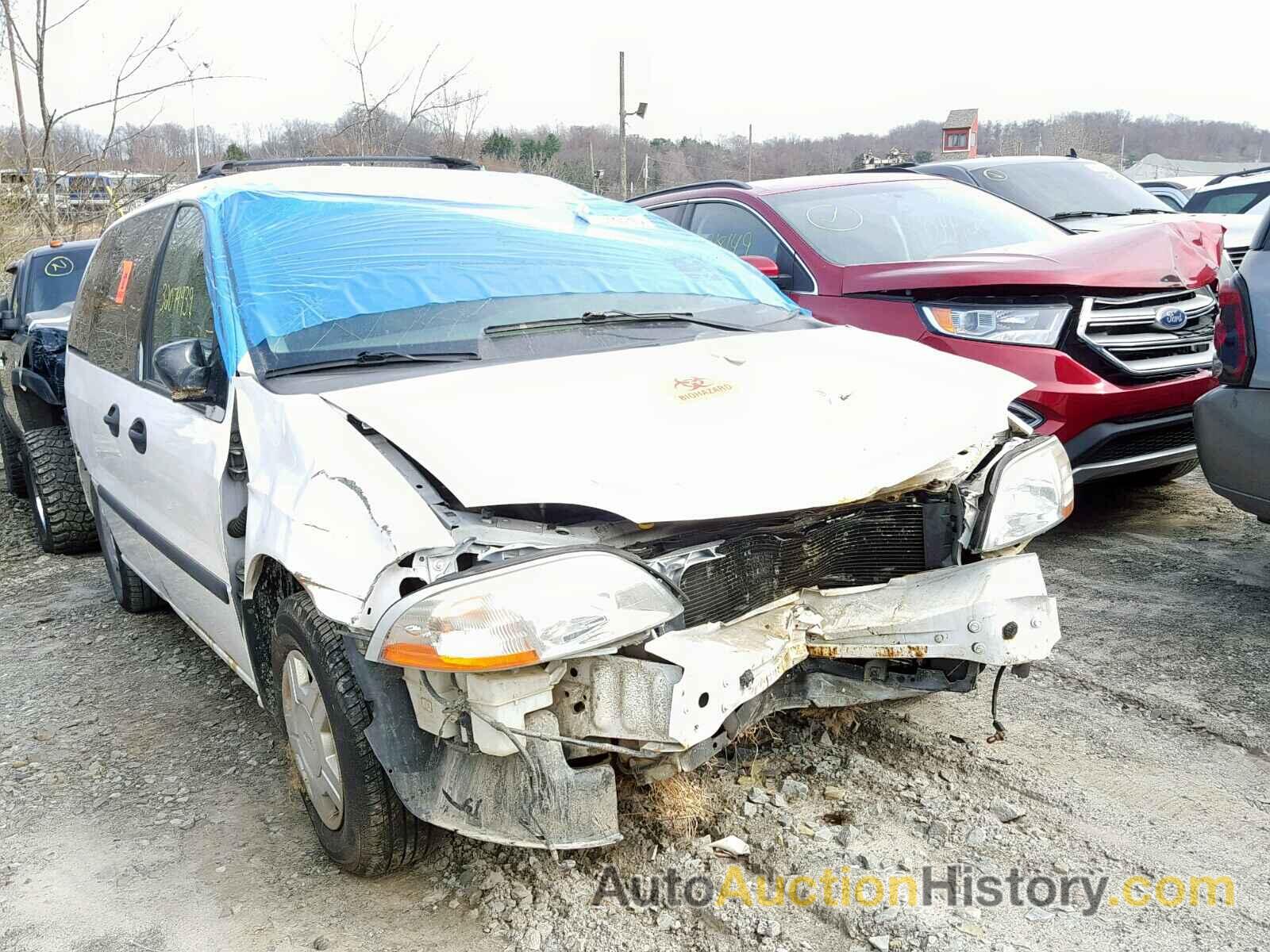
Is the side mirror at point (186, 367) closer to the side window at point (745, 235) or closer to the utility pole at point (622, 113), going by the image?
the side window at point (745, 235)

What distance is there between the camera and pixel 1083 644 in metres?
3.76

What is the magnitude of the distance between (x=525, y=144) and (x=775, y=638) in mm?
32654

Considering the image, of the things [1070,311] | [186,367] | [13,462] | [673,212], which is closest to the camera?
[186,367]

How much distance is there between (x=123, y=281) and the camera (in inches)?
161

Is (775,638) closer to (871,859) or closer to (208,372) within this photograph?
(871,859)

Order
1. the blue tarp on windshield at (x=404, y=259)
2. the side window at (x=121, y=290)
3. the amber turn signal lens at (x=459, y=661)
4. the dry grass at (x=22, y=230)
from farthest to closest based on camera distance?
the dry grass at (x=22, y=230)
the side window at (x=121, y=290)
the blue tarp on windshield at (x=404, y=259)
the amber turn signal lens at (x=459, y=661)

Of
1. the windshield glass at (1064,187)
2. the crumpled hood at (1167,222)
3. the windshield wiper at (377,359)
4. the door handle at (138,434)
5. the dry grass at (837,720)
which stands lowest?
the dry grass at (837,720)

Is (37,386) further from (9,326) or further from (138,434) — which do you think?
(138,434)

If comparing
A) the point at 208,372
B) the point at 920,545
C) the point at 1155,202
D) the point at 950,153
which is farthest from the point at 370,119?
the point at 950,153

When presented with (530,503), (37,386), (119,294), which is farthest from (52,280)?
(530,503)

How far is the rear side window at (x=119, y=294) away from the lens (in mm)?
3793

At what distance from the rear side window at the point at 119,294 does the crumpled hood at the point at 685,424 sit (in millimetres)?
1621

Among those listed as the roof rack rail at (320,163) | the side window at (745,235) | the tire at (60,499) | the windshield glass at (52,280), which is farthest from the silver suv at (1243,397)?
the windshield glass at (52,280)

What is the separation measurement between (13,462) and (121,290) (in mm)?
3550
